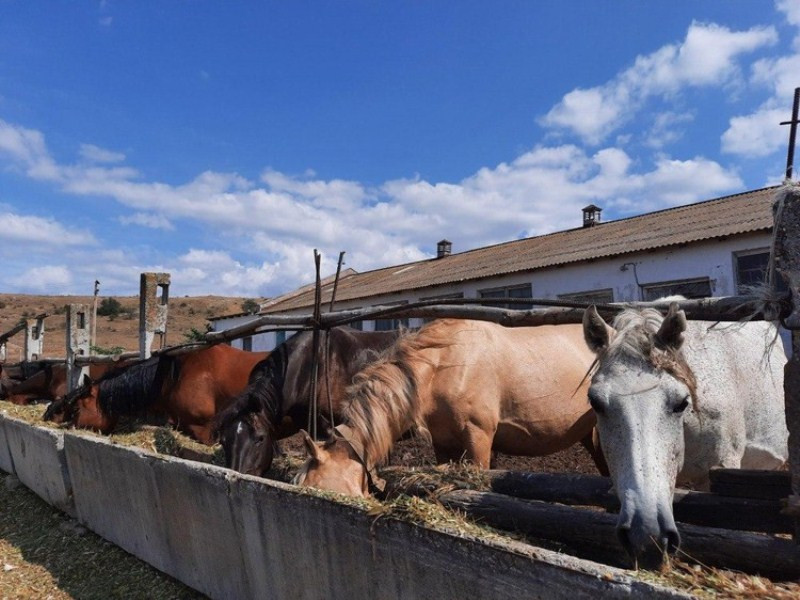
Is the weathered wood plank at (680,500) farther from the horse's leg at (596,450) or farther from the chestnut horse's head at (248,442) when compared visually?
the chestnut horse's head at (248,442)

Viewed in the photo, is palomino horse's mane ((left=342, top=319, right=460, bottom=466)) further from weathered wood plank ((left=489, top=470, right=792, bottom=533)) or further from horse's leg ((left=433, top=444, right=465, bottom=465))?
weathered wood plank ((left=489, top=470, right=792, bottom=533))

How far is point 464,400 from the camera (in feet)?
13.5

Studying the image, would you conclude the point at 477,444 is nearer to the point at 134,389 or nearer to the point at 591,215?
the point at 134,389

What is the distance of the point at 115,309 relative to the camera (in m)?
61.7

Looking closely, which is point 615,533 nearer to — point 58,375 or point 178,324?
point 58,375

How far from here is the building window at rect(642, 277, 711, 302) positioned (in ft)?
37.0

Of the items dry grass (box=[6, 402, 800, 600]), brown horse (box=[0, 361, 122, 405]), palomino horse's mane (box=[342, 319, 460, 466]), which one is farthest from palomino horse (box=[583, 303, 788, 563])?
brown horse (box=[0, 361, 122, 405])

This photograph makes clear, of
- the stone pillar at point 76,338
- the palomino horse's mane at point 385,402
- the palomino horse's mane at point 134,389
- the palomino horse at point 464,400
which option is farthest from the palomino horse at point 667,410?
the stone pillar at point 76,338

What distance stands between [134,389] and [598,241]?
37.7ft

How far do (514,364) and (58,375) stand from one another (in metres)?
9.96

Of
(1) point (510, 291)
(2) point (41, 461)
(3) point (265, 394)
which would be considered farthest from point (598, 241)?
(2) point (41, 461)

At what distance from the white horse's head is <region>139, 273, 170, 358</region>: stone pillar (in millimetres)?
6083

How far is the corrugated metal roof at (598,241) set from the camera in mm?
11820

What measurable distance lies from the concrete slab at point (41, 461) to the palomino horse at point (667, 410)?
5.09 meters
